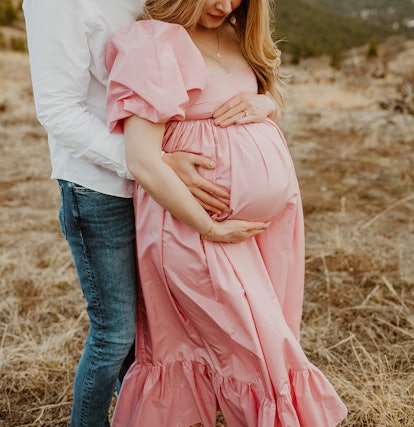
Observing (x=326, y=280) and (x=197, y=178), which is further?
(x=326, y=280)

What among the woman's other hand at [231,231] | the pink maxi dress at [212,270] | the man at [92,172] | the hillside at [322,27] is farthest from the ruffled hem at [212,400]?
the hillside at [322,27]

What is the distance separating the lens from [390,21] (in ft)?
233

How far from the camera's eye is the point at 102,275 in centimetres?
167

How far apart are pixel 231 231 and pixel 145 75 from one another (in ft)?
1.66

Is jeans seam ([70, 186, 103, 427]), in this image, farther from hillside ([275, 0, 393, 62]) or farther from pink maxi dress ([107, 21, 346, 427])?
hillside ([275, 0, 393, 62])

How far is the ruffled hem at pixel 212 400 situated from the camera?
1.69m

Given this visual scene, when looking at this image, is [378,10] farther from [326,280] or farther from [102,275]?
[102,275]

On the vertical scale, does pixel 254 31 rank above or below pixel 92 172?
above

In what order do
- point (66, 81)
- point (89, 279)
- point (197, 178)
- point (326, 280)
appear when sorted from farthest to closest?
1. point (326, 280)
2. point (89, 279)
3. point (197, 178)
4. point (66, 81)

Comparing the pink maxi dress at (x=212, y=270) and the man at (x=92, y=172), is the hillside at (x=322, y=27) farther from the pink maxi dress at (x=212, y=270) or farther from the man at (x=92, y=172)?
the man at (x=92, y=172)

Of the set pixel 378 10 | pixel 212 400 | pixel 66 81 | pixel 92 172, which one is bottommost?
pixel 378 10

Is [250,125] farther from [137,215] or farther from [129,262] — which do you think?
[129,262]

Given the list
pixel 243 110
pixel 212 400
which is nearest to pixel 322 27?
pixel 243 110

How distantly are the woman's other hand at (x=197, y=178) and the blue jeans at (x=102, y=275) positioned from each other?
0.21 metres
